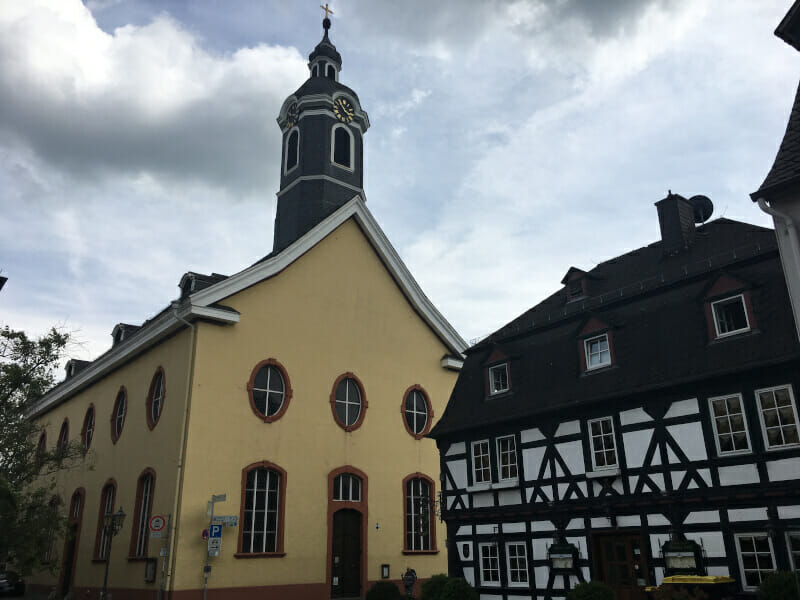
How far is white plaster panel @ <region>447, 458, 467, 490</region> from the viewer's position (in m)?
18.8

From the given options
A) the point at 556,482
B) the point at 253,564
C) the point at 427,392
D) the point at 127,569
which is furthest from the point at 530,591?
the point at 127,569

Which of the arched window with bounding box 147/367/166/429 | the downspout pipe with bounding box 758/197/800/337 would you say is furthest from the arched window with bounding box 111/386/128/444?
the downspout pipe with bounding box 758/197/800/337

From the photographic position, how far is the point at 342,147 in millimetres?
27984

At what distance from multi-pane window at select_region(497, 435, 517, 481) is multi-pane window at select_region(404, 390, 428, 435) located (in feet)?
23.2

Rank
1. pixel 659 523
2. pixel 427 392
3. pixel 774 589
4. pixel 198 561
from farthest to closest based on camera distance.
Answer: pixel 427 392 < pixel 198 561 < pixel 659 523 < pixel 774 589

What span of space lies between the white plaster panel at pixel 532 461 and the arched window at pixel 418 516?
24.6 ft

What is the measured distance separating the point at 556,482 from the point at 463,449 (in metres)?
3.36

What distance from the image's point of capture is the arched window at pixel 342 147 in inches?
1089

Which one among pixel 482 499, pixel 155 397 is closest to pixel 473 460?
pixel 482 499

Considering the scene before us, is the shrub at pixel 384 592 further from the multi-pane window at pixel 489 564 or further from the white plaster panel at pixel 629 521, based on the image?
the white plaster panel at pixel 629 521

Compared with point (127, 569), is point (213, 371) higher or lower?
higher

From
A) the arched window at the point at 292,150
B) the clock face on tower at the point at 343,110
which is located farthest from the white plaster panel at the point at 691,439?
the clock face on tower at the point at 343,110

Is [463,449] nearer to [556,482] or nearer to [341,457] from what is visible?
[556,482]

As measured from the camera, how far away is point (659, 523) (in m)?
14.0
